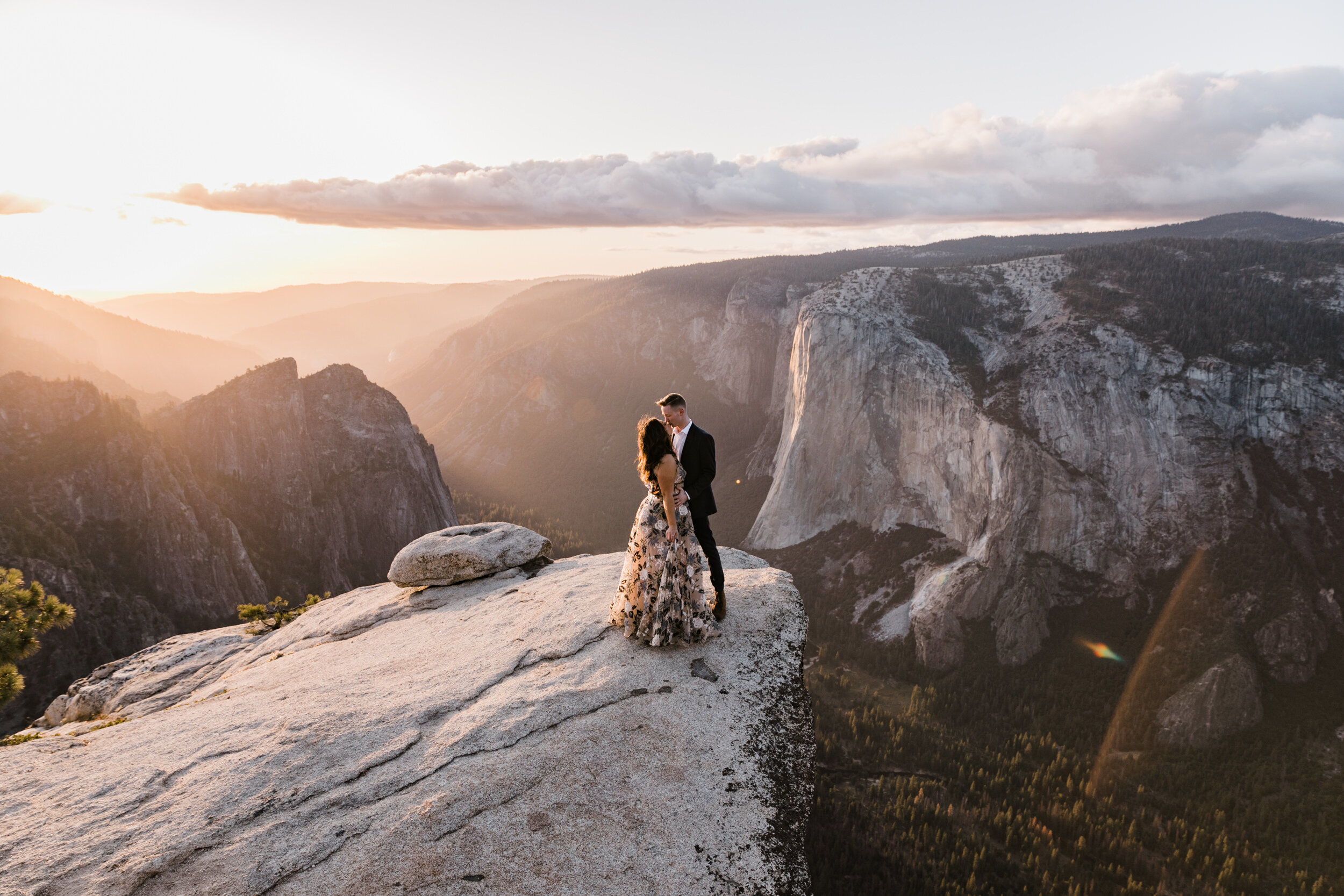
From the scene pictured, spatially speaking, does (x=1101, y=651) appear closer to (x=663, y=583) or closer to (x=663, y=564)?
(x=663, y=583)

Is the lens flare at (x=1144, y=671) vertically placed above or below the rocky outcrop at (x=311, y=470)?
below

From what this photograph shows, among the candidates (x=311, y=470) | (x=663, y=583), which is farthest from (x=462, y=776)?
(x=311, y=470)

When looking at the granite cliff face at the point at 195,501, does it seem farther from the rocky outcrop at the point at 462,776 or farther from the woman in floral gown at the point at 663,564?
the woman in floral gown at the point at 663,564

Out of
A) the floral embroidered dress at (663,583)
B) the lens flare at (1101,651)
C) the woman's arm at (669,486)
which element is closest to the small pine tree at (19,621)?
the floral embroidered dress at (663,583)

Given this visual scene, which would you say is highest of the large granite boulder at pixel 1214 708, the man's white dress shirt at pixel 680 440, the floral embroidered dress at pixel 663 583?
the man's white dress shirt at pixel 680 440

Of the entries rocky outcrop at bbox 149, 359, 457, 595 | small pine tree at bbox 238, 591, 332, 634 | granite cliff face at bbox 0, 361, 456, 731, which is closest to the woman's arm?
small pine tree at bbox 238, 591, 332, 634

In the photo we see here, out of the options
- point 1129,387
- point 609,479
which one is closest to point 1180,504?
point 1129,387
